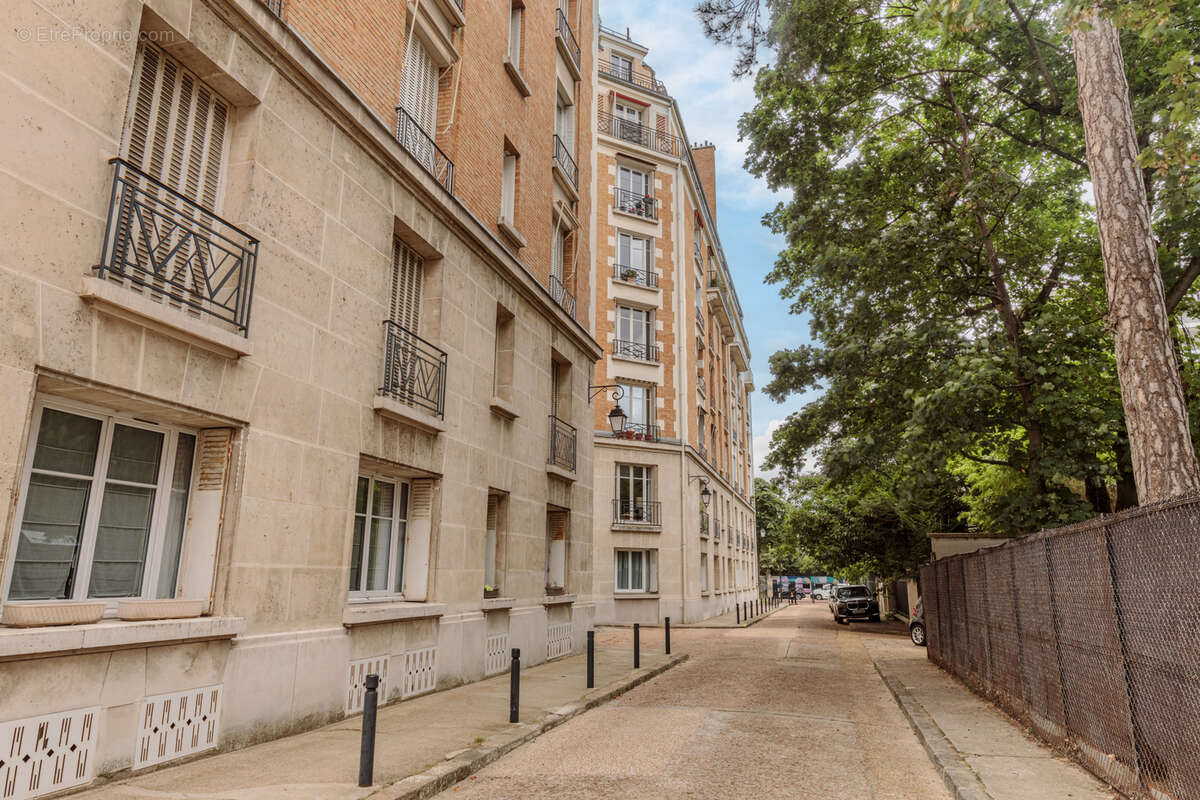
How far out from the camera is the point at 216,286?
6980mm

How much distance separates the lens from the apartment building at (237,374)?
536cm

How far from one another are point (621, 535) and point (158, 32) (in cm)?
2493

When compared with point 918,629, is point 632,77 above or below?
above

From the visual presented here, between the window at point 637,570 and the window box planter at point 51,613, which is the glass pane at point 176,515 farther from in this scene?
the window at point 637,570

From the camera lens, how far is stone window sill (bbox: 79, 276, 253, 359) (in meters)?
5.56

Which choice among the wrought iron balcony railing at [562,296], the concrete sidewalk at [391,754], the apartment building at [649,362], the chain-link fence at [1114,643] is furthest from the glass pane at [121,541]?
the apartment building at [649,362]

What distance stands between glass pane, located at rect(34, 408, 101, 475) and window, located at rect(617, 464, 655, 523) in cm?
2427

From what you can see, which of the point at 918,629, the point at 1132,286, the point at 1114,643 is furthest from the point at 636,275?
the point at 1114,643

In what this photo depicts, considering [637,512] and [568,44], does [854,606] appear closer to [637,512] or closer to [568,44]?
[637,512]

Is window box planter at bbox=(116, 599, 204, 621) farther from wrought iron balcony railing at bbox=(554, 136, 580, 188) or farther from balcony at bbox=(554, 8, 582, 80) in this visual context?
balcony at bbox=(554, 8, 582, 80)

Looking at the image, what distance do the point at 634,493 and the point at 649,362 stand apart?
5790mm

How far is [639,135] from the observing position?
112 ft

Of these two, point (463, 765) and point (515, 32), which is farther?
point (515, 32)

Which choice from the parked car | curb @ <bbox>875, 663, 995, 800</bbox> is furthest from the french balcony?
curb @ <bbox>875, 663, 995, 800</bbox>
